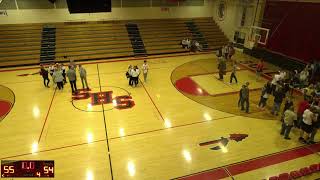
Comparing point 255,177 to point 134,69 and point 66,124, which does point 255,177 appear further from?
point 134,69

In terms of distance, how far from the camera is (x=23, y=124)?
373 inches

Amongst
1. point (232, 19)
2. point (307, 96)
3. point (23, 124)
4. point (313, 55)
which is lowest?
point (23, 124)

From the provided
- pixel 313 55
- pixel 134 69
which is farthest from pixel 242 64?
pixel 134 69

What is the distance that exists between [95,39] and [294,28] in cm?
1452

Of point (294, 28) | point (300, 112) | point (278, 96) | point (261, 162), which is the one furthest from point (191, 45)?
point (261, 162)

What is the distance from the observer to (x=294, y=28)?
15.2m

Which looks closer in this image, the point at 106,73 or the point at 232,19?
the point at 106,73

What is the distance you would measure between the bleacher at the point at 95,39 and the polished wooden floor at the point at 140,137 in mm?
5389

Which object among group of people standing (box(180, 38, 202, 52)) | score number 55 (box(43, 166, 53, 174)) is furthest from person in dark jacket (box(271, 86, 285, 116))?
group of people standing (box(180, 38, 202, 52))

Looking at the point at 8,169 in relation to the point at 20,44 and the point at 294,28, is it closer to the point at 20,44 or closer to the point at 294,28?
the point at 20,44

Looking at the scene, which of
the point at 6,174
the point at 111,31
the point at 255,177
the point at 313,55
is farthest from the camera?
the point at 111,31

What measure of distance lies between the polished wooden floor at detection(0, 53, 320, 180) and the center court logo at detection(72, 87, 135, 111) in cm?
11

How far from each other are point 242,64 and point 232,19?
5980mm

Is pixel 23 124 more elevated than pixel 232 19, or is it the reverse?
pixel 232 19
